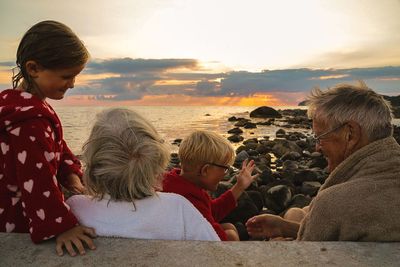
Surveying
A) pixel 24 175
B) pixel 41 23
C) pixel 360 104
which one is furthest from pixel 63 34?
pixel 360 104

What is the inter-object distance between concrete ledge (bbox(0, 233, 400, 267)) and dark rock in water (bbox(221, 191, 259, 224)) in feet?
12.4

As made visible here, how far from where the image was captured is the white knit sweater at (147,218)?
98.7 inches

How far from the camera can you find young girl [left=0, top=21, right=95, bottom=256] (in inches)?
95.1

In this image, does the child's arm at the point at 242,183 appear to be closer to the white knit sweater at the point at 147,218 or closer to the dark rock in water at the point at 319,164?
the white knit sweater at the point at 147,218

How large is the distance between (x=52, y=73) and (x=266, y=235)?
227cm

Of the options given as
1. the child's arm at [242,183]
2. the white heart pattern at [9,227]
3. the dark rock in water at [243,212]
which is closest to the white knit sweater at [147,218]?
the white heart pattern at [9,227]

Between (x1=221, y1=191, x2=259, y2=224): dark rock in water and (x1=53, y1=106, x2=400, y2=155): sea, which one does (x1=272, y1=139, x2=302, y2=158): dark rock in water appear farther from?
(x1=221, y1=191, x2=259, y2=224): dark rock in water

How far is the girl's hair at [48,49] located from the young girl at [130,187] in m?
0.57

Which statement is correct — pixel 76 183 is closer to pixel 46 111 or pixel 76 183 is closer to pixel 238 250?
pixel 46 111

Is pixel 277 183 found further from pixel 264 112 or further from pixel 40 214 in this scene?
pixel 264 112

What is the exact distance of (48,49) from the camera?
9.26 feet

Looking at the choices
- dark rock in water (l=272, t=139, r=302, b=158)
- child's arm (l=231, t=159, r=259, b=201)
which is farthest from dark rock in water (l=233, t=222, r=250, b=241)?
dark rock in water (l=272, t=139, r=302, b=158)

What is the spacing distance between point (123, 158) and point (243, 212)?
420cm

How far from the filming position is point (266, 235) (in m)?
3.87
